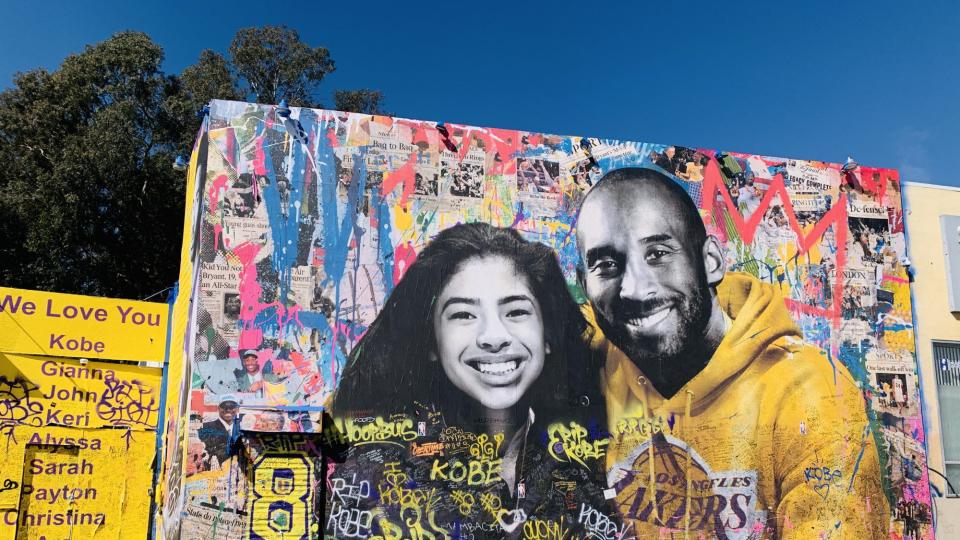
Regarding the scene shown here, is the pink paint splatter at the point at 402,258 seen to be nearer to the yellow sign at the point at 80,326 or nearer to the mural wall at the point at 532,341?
the mural wall at the point at 532,341

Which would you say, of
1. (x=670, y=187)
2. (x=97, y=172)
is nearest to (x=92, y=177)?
(x=97, y=172)

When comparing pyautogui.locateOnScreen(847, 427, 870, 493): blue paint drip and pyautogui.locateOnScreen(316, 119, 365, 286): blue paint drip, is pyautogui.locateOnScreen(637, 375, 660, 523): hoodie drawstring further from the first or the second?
pyautogui.locateOnScreen(316, 119, 365, 286): blue paint drip

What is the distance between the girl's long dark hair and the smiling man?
44cm

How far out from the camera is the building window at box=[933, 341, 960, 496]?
1373cm

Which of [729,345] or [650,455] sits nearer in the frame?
[650,455]

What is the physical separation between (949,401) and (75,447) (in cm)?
1383

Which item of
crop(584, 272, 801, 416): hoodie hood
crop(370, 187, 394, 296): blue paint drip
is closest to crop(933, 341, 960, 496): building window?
crop(584, 272, 801, 416): hoodie hood

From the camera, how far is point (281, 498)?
10.6 metres

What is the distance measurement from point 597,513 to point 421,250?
173 inches

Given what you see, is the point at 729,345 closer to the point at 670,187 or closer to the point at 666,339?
→ the point at 666,339

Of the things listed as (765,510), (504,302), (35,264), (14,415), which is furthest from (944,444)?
(35,264)

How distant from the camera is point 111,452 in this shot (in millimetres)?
13273

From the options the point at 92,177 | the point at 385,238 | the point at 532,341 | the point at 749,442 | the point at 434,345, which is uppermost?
the point at 92,177

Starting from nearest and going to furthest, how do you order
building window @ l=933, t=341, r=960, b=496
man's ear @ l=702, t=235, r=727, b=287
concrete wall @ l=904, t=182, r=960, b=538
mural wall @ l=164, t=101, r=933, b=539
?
mural wall @ l=164, t=101, r=933, b=539 < man's ear @ l=702, t=235, r=727, b=287 < concrete wall @ l=904, t=182, r=960, b=538 < building window @ l=933, t=341, r=960, b=496
